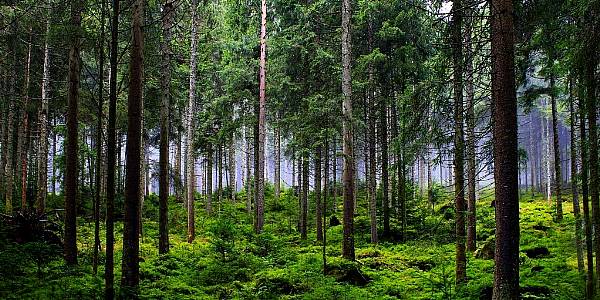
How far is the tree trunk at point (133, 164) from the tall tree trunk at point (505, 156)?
6.38 meters

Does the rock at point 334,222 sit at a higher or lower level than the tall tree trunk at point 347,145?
lower

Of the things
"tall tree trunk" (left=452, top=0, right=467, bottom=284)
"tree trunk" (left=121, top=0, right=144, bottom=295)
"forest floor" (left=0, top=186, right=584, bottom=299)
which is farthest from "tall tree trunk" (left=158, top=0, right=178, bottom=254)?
"tall tree trunk" (left=452, top=0, right=467, bottom=284)

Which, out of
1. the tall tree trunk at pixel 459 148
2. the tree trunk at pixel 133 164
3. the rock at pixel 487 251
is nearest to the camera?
the tree trunk at pixel 133 164

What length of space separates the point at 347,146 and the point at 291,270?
4.49m

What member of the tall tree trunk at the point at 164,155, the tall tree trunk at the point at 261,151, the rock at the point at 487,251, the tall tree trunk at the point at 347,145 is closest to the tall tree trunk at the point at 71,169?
the tall tree trunk at the point at 164,155

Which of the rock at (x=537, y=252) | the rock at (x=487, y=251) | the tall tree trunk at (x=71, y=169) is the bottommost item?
the rock at (x=537, y=252)

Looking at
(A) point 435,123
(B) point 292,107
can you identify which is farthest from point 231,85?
(A) point 435,123

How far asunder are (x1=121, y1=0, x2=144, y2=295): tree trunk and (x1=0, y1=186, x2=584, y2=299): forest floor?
0.67 metres

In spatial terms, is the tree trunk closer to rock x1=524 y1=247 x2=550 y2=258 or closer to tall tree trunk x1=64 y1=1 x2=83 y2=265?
tall tree trunk x1=64 y1=1 x2=83 y2=265

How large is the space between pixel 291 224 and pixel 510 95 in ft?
66.4

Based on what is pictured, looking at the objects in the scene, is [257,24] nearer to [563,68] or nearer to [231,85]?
[231,85]

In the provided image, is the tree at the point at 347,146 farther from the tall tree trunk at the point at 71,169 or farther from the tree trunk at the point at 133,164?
the tall tree trunk at the point at 71,169

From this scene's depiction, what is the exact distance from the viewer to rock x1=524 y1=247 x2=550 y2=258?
48.3 feet

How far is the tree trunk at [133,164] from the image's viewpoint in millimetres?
7941
